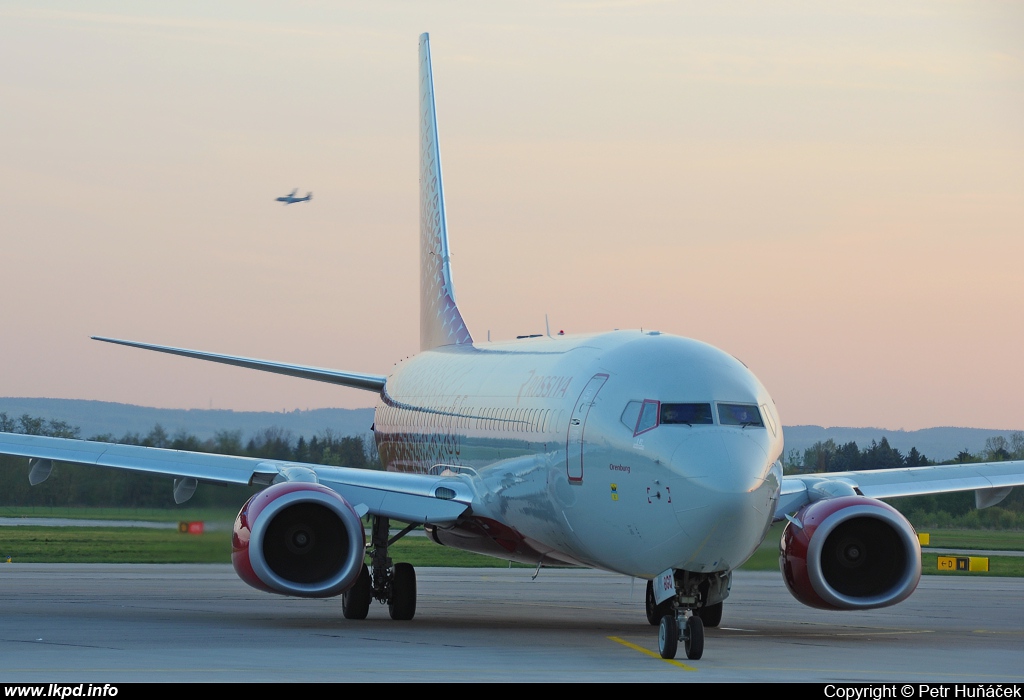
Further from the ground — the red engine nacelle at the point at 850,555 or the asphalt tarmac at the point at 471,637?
the red engine nacelle at the point at 850,555

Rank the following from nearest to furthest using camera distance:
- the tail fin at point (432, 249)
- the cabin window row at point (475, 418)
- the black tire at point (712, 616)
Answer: the cabin window row at point (475, 418)
the black tire at point (712, 616)
the tail fin at point (432, 249)

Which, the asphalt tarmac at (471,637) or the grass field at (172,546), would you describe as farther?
the grass field at (172,546)

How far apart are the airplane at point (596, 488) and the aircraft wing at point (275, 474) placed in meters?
0.03

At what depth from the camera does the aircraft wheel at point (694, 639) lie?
16.0 meters

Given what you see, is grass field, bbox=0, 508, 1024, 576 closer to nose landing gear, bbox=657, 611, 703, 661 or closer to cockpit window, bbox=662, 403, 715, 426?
nose landing gear, bbox=657, 611, 703, 661

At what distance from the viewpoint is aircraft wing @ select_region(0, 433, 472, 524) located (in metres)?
21.3

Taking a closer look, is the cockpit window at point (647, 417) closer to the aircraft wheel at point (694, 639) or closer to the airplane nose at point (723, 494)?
the airplane nose at point (723, 494)

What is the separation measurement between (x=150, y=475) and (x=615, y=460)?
9.06 metres

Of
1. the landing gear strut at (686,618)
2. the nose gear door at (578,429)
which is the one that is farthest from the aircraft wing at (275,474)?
the landing gear strut at (686,618)

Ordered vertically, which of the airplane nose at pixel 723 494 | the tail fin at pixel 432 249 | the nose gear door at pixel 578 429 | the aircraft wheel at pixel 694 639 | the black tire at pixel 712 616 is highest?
the tail fin at pixel 432 249

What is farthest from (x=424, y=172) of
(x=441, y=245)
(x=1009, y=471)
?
(x=1009, y=471)

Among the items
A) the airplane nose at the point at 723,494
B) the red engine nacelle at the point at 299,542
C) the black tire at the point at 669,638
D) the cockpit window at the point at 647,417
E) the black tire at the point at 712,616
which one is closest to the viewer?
the airplane nose at the point at 723,494

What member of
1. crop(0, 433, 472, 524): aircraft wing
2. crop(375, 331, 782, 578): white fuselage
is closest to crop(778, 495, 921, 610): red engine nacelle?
crop(375, 331, 782, 578): white fuselage

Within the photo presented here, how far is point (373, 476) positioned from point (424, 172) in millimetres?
15580
